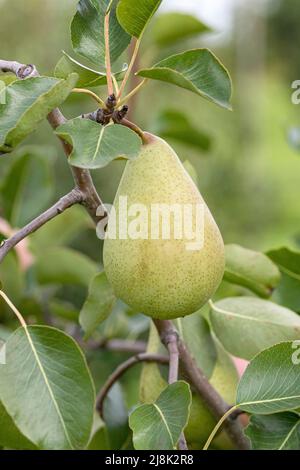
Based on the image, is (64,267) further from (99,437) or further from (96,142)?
(96,142)

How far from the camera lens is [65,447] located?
2.01 feet

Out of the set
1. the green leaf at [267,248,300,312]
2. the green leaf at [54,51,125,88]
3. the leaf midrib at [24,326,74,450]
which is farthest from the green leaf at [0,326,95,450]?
the green leaf at [267,248,300,312]

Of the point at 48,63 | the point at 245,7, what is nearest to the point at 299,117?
the point at 245,7

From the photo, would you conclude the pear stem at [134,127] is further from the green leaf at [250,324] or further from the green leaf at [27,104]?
the green leaf at [250,324]

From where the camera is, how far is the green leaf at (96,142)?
59cm

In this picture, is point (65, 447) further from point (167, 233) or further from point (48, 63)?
point (48, 63)

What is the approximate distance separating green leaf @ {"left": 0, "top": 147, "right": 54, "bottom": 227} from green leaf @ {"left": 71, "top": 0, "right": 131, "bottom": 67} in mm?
565

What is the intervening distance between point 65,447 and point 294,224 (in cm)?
445

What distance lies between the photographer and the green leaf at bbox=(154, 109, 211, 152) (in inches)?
56.9

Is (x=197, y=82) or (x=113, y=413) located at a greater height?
(x=197, y=82)

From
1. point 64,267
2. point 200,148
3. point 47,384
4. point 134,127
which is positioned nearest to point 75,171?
point 134,127

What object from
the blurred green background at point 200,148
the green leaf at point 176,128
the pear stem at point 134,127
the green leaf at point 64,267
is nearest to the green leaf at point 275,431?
the pear stem at point 134,127

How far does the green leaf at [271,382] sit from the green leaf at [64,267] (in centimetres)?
55

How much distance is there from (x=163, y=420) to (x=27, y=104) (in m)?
0.27
